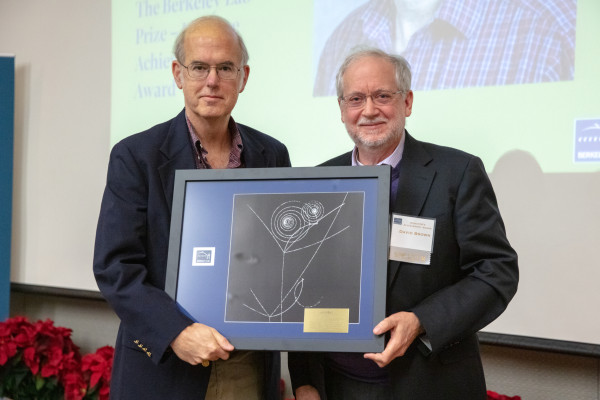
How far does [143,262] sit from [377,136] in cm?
76

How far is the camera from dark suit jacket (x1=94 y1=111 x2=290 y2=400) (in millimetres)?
1735

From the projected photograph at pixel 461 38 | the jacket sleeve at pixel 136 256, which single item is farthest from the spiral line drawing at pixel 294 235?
the projected photograph at pixel 461 38

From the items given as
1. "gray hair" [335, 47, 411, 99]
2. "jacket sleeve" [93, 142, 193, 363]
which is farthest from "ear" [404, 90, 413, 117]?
"jacket sleeve" [93, 142, 193, 363]

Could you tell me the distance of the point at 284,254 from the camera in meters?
1.72

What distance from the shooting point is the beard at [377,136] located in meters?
1.88

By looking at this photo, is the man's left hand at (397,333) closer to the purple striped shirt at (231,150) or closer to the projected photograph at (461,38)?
the purple striped shirt at (231,150)

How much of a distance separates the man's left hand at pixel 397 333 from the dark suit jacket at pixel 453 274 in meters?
0.05

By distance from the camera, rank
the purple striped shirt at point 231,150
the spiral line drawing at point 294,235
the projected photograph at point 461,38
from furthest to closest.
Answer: the projected photograph at point 461,38
the purple striped shirt at point 231,150
the spiral line drawing at point 294,235

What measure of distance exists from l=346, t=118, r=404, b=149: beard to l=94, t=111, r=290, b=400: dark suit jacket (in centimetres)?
49

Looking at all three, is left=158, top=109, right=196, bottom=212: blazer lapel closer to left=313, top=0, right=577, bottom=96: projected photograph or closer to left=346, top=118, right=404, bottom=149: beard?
left=346, top=118, right=404, bottom=149: beard

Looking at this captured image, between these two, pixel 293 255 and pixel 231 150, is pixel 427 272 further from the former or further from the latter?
pixel 231 150

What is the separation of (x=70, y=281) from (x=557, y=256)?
10.2 ft

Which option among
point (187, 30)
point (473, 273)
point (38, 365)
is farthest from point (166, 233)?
point (38, 365)

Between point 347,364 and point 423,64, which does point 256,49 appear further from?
point 347,364
